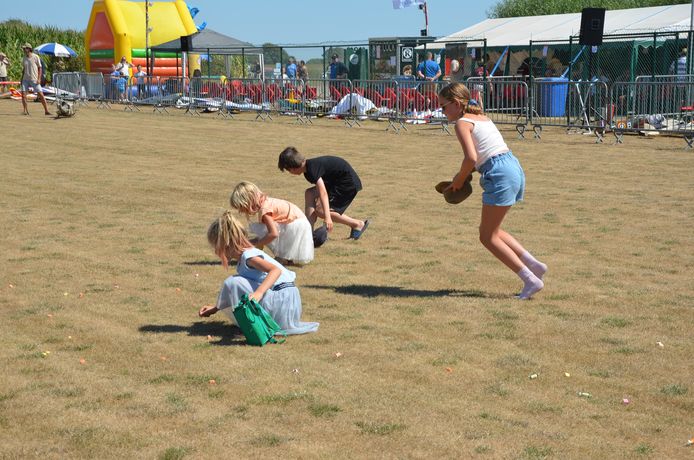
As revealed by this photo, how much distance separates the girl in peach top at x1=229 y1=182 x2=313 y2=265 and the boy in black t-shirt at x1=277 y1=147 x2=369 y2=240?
52 centimetres

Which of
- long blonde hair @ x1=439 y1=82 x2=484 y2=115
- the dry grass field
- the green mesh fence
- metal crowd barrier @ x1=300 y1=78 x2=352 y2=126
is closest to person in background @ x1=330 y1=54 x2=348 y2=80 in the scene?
Answer: the green mesh fence

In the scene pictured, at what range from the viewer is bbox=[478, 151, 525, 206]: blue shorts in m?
7.57

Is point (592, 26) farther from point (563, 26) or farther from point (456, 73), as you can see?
point (563, 26)

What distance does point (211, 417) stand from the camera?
5.20 metres

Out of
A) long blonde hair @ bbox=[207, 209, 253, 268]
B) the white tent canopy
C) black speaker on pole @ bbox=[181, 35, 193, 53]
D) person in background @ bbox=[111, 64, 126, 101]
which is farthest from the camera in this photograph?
black speaker on pole @ bbox=[181, 35, 193, 53]

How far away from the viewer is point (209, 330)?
702cm

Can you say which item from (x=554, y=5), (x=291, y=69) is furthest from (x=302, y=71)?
(x=554, y=5)

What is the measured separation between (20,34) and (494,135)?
49.9 meters

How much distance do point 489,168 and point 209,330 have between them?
8.04 feet

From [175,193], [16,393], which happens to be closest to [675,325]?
[16,393]

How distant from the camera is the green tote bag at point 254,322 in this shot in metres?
6.51

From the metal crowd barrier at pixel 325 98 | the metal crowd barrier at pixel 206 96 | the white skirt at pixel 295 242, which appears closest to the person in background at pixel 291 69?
the metal crowd barrier at pixel 206 96

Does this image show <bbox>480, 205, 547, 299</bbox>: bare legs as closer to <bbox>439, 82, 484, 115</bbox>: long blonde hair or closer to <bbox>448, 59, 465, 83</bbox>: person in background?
<bbox>439, 82, 484, 115</bbox>: long blonde hair

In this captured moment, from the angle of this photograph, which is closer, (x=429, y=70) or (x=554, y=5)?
(x=429, y=70)
